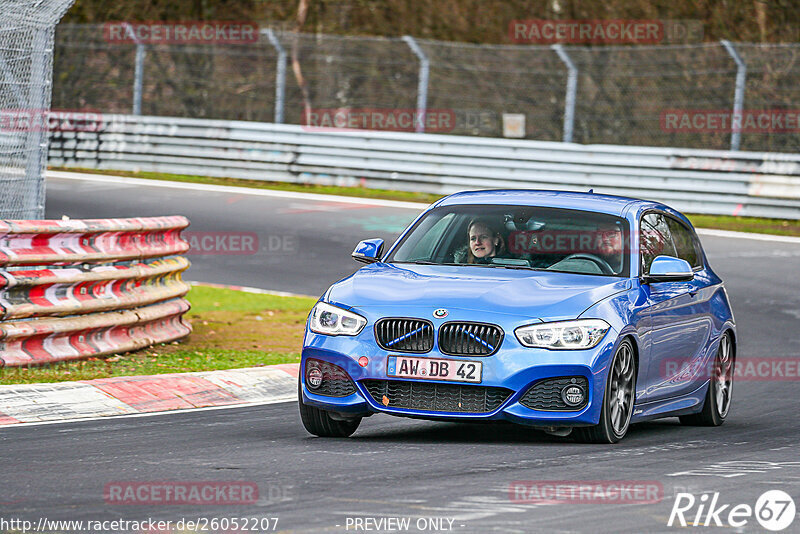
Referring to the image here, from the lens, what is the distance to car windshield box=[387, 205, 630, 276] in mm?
9227

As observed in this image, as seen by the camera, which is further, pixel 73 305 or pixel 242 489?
pixel 73 305

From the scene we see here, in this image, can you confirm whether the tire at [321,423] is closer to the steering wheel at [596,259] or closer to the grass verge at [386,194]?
the steering wheel at [596,259]

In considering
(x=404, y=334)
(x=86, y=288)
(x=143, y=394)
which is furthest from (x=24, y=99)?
(x=404, y=334)

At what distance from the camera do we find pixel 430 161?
84.1 feet

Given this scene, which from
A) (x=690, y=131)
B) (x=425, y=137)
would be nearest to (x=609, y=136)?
(x=690, y=131)

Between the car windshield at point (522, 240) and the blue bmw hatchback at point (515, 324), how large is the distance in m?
0.01

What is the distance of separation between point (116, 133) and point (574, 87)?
8.59m

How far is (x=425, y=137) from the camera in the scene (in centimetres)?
2569

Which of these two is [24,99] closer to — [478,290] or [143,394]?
[143,394]

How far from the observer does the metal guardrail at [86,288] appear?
10.8 meters

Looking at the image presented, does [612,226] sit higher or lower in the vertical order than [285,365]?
higher

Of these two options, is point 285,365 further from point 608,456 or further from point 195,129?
point 195,129

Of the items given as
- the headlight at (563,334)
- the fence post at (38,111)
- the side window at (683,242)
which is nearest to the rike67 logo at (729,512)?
the headlight at (563,334)

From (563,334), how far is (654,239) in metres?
1.87
